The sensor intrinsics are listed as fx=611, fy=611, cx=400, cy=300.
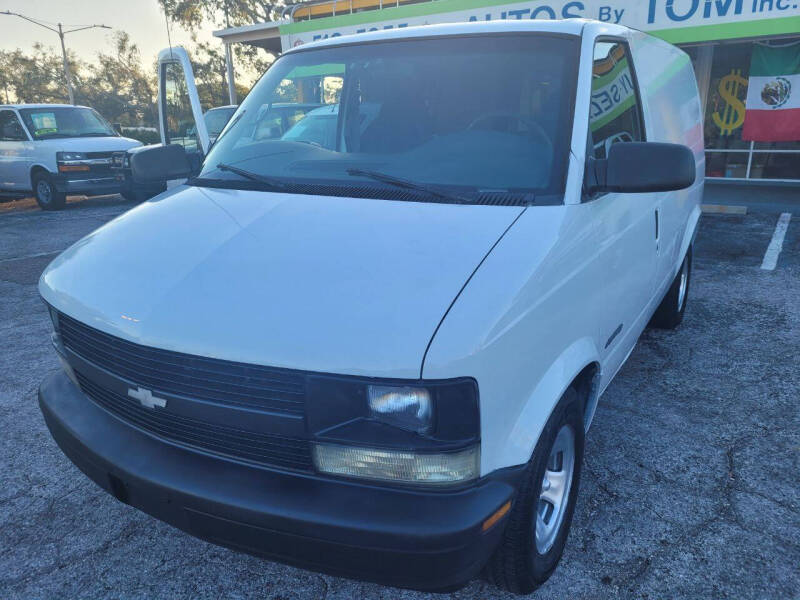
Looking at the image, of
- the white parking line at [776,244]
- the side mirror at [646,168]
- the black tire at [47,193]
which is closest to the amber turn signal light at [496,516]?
the side mirror at [646,168]

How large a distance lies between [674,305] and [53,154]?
38.3ft

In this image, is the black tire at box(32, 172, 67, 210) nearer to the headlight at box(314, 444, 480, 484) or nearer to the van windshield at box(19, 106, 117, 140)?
the van windshield at box(19, 106, 117, 140)

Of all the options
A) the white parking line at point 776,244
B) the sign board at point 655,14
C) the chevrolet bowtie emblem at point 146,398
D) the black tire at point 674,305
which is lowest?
the white parking line at point 776,244

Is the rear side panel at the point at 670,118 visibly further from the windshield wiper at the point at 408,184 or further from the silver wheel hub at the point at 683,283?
the windshield wiper at the point at 408,184

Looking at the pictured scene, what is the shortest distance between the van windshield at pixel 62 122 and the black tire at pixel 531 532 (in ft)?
42.7

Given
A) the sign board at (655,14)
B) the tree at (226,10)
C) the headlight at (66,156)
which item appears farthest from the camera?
the tree at (226,10)

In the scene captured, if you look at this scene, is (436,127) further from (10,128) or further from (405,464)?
(10,128)

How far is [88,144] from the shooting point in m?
12.0

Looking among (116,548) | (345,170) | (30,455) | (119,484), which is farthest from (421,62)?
(30,455)

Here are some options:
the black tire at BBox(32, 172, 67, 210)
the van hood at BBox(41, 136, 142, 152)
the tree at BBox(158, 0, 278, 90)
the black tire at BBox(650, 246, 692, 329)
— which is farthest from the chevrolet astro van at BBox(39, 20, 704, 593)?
the tree at BBox(158, 0, 278, 90)

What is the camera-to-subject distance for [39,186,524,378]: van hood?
164 cm

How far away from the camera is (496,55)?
257 centimetres

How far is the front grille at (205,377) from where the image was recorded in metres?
1.67

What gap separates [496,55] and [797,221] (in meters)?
8.59
